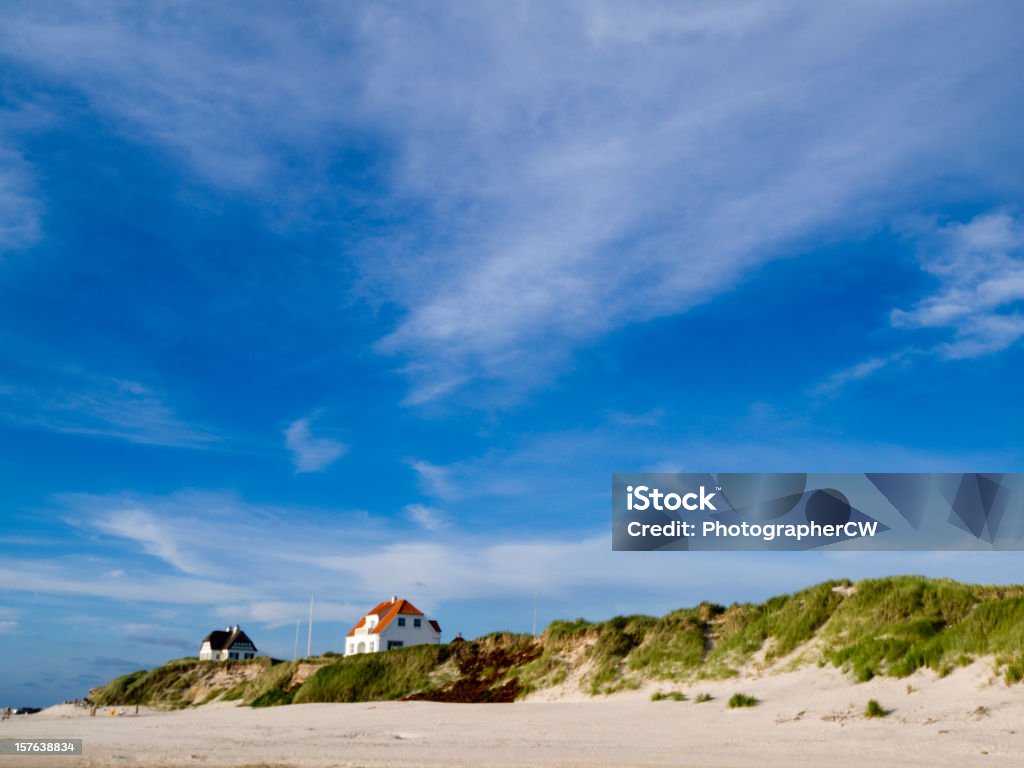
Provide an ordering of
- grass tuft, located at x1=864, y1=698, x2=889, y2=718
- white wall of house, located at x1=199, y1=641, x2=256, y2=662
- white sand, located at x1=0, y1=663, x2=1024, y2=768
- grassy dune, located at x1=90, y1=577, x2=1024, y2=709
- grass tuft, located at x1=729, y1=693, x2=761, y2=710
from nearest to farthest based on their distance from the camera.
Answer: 1. white sand, located at x1=0, y1=663, x2=1024, y2=768
2. grass tuft, located at x1=864, y1=698, x2=889, y2=718
3. grass tuft, located at x1=729, y1=693, x2=761, y2=710
4. grassy dune, located at x1=90, y1=577, x2=1024, y2=709
5. white wall of house, located at x1=199, y1=641, x2=256, y2=662

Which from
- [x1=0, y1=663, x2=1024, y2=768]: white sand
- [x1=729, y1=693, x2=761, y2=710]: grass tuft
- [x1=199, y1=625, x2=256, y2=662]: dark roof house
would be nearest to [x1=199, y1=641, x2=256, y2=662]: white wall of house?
[x1=199, y1=625, x2=256, y2=662]: dark roof house

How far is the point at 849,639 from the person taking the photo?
18344 mm

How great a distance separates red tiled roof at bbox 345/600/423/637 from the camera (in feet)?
229

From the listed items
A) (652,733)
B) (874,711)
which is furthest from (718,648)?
(652,733)

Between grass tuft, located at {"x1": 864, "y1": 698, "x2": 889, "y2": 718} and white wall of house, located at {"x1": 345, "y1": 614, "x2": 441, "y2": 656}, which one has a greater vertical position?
white wall of house, located at {"x1": 345, "y1": 614, "x2": 441, "y2": 656}

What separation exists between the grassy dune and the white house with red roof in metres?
37.9

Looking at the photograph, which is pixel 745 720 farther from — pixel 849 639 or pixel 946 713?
pixel 849 639

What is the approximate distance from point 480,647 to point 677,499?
8668 millimetres

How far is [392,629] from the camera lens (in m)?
69.4

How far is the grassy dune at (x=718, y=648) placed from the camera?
621 inches

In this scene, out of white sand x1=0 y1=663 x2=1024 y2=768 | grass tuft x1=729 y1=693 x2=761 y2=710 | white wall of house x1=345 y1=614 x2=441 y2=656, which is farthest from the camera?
white wall of house x1=345 y1=614 x2=441 y2=656

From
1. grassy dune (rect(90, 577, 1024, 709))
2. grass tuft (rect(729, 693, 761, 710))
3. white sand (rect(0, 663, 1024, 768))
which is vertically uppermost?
grassy dune (rect(90, 577, 1024, 709))

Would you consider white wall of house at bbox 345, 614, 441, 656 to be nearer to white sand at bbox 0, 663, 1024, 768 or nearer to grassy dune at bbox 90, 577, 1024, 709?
grassy dune at bbox 90, 577, 1024, 709

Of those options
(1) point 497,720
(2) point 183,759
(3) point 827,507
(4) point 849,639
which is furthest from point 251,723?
(3) point 827,507
